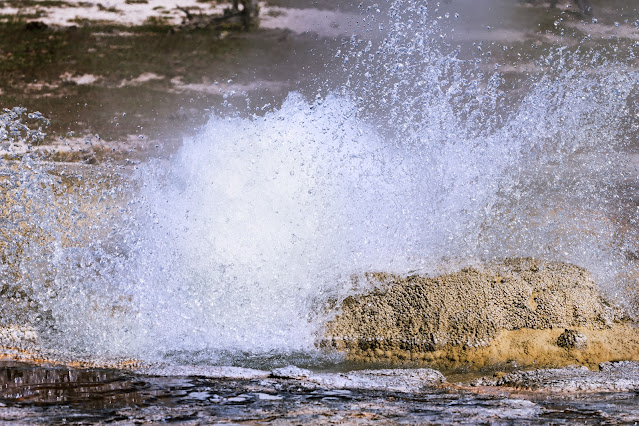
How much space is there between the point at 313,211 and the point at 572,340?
0.81 metres

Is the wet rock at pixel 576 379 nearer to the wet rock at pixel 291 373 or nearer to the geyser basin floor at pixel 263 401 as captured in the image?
the geyser basin floor at pixel 263 401

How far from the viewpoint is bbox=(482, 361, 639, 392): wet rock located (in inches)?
55.2

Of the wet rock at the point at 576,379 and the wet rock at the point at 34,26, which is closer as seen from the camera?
the wet rock at the point at 576,379

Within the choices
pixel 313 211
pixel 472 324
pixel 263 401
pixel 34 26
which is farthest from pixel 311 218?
pixel 34 26

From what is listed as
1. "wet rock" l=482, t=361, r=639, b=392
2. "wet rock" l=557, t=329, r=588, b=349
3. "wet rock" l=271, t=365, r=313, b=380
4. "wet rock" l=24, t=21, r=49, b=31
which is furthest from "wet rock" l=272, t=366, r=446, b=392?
"wet rock" l=24, t=21, r=49, b=31

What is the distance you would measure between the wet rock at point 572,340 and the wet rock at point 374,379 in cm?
40

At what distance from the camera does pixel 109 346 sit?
161 cm

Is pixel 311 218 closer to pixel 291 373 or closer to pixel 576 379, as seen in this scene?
pixel 291 373

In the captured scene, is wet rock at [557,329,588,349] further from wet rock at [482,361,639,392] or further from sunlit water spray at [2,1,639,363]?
sunlit water spray at [2,1,639,363]

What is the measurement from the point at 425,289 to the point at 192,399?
73 cm

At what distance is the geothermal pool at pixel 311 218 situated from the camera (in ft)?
5.39

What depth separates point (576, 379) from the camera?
145 cm

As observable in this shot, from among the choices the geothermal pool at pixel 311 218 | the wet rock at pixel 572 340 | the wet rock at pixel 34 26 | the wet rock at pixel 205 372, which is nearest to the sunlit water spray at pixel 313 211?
the geothermal pool at pixel 311 218

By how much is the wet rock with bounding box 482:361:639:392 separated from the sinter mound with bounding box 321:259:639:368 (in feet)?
0.34
